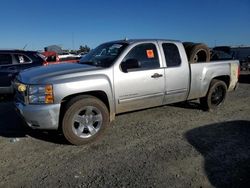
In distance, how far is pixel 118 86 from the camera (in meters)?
5.23

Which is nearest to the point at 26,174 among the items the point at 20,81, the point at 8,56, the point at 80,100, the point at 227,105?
the point at 80,100

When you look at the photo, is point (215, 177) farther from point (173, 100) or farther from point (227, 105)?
point (227, 105)

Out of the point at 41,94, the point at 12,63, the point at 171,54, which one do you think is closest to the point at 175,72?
the point at 171,54

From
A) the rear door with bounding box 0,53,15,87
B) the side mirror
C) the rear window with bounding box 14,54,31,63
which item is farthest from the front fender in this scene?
the rear window with bounding box 14,54,31,63

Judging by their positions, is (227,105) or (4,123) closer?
(4,123)

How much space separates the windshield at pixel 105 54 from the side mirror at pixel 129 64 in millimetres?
220

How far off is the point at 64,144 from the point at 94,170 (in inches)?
47.2

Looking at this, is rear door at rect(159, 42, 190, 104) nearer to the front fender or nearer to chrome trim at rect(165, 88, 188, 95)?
chrome trim at rect(165, 88, 188, 95)

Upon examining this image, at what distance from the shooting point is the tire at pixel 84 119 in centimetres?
473

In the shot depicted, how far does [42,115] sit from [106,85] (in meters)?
1.24

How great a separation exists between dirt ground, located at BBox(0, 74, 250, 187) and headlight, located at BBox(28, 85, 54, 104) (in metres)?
0.82

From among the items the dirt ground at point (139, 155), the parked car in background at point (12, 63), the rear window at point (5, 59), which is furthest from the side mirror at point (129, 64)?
the rear window at point (5, 59)

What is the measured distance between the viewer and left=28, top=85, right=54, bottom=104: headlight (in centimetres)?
454

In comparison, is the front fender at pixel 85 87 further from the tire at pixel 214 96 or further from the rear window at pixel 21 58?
the rear window at pixel 21 58
